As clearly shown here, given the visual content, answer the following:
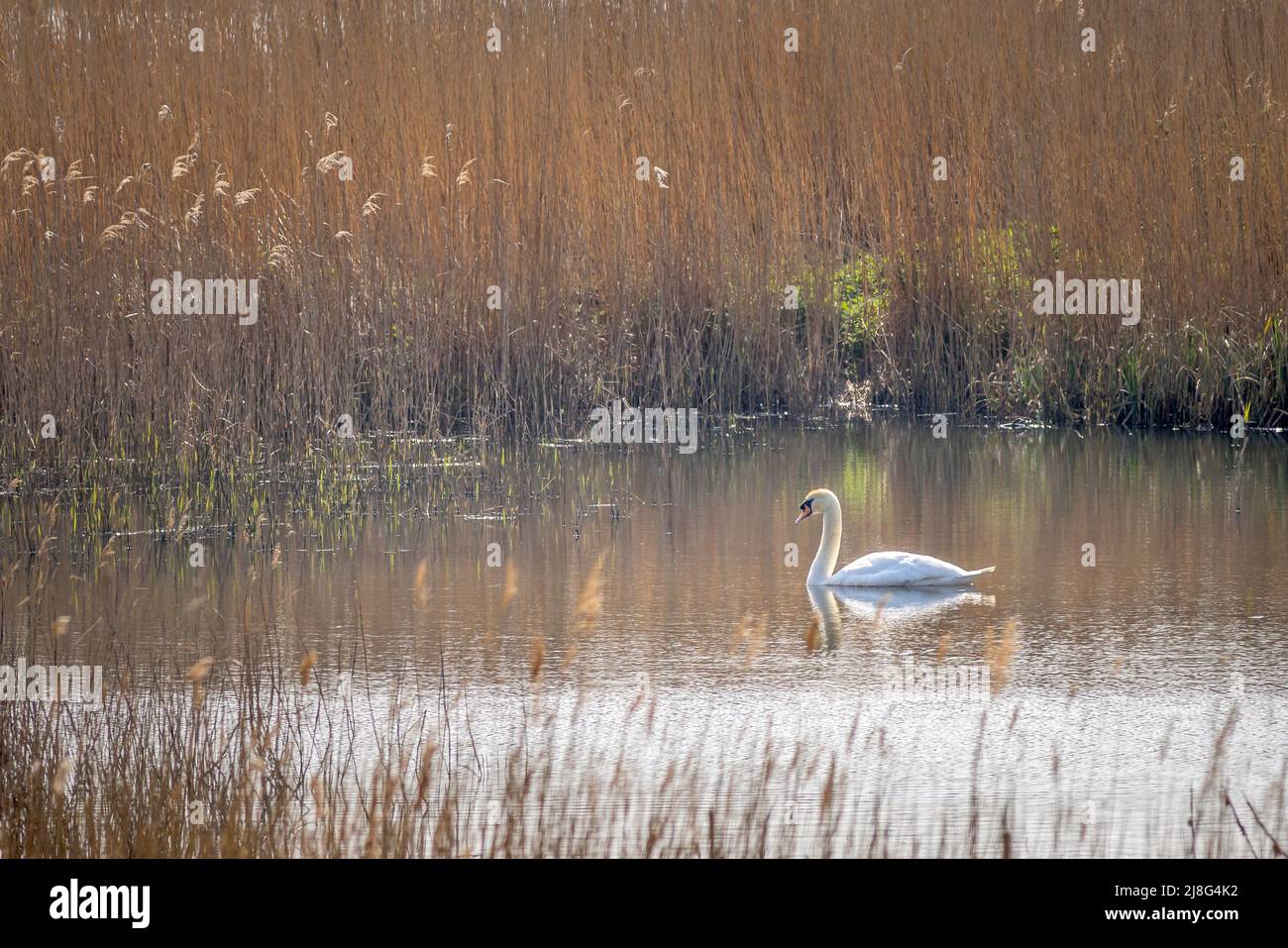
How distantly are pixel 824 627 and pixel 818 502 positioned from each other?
100 cm

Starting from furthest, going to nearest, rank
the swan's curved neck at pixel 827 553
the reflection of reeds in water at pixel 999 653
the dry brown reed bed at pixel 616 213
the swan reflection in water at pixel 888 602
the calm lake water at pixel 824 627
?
the dry brown reed bed at pixel 616 213
the swan's curved neck at pixel 827 553
the swan reflection in water at pixel 888 602
the reflection of reeds in water at pixel 999 653
the calm lake water at pixel 824 627

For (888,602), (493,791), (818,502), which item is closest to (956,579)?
(888,602)

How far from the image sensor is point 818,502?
21.6 feet

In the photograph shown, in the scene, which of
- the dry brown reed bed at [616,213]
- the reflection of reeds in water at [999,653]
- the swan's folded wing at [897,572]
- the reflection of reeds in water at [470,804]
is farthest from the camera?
the dry brown reed bed at [616,213]

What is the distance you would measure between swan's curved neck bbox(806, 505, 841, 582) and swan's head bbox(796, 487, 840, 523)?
0.35 ft

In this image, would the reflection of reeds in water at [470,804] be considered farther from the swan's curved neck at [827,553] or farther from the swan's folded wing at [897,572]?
the swan's curved neck at [827,553]

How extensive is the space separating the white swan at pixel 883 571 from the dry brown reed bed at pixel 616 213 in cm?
270

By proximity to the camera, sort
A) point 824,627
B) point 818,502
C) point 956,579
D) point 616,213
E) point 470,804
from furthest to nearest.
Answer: point 616,213, point 818,502, point 956,579, point 824,627, point 470,804

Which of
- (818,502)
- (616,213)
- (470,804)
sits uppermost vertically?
(616,213)

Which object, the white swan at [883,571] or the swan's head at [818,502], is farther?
the swan's head at [818,502]

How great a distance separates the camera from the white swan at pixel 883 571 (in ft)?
19.9

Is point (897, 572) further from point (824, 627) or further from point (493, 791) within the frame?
point (493, 791)

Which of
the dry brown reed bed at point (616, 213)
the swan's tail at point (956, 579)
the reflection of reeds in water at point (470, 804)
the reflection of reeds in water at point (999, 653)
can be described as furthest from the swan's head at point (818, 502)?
the dry brown reed bed at point (616, 213)

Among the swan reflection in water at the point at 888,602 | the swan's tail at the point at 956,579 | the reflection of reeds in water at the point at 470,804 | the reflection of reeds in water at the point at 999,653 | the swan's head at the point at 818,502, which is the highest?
the swan's head at the point at 818,502
